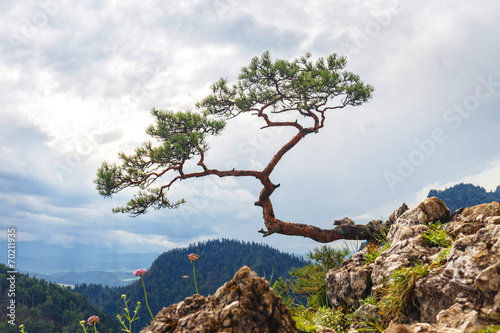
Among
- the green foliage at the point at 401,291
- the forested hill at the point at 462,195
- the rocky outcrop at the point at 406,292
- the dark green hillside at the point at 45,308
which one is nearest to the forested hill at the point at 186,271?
the dark green hillside at the point at 45,308

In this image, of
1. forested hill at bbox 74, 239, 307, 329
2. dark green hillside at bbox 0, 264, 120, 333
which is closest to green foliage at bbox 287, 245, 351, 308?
dark green hillside at bbox 0, 264, 120, 333

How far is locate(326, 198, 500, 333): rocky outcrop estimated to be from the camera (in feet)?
10.5

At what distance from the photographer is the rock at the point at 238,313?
2791mm

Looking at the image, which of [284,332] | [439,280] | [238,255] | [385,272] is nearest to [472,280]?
[439,280]

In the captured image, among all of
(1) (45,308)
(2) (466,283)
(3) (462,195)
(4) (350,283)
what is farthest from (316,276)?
(3) (462,195)

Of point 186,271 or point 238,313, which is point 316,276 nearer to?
point 238,313

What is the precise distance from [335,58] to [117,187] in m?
9.00

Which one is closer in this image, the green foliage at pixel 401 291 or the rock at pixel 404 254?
the green foliage at pixel 401 291

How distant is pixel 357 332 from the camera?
14.0 feet

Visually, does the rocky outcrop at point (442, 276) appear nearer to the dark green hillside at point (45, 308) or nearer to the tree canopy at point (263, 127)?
the tree canopy at point (263, 127)

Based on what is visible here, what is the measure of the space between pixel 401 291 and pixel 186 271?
3739 inches

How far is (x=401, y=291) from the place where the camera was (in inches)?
171

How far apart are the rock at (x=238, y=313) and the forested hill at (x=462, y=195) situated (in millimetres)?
77265

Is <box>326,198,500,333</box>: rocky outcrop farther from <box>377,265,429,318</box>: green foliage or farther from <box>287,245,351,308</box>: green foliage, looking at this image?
<box>287,245,351,308</box>: green foliage
